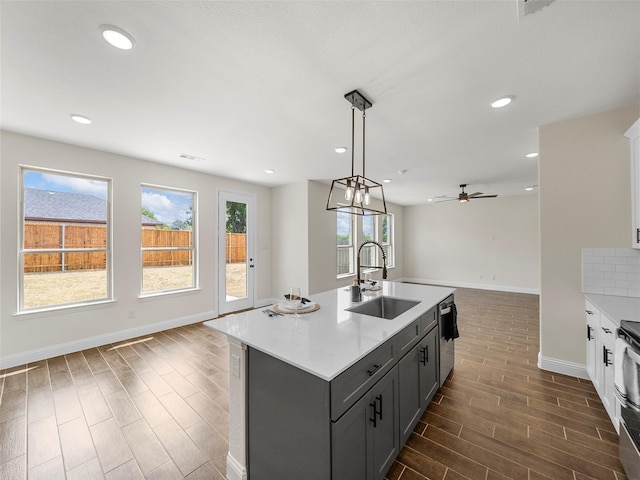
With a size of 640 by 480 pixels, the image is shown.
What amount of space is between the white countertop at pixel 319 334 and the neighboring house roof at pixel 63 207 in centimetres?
313

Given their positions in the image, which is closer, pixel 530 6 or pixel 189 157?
pixel 530 6

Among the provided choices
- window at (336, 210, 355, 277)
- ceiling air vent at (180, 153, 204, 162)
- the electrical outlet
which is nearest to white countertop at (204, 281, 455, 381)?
the electrical outlet

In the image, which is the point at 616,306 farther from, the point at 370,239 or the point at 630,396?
the point at 370,239

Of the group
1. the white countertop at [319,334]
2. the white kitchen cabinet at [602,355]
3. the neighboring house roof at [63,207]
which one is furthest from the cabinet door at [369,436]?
the neighboring house roof at [63,207]

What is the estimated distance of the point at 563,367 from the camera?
271 cm

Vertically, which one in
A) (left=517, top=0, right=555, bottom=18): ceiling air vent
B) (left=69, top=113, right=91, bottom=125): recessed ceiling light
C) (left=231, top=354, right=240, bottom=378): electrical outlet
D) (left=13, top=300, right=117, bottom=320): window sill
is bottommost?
(left=13, top=300, right=117, bottom=320): window sill

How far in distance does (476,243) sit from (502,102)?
20.1ft

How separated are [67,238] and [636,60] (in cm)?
577

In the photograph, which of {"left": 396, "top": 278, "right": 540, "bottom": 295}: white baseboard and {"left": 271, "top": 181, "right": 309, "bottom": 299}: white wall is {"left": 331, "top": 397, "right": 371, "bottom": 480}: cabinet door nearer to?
{"left": 271, "top": 181, "right": 309, "bottom": 299}: white wall

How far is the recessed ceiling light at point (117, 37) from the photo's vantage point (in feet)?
4.95

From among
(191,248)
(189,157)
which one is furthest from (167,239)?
(189,157)

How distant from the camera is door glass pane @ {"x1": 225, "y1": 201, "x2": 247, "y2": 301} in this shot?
509 centimetres

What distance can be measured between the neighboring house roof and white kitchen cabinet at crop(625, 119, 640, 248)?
5808 millimetres

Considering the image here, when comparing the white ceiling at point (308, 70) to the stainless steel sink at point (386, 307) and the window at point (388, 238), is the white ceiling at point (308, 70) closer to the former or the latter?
the stainless steel sink at point (386, 307)
